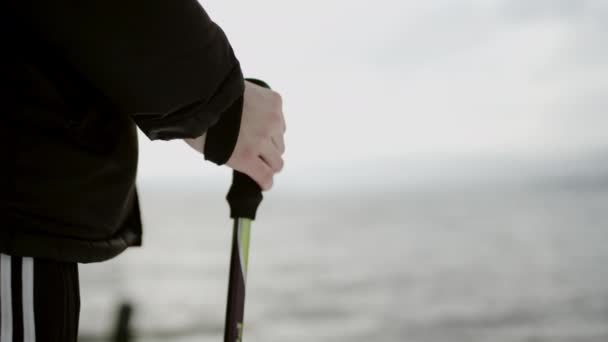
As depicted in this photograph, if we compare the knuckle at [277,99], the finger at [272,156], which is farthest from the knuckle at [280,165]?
the knuckle at [277,99]

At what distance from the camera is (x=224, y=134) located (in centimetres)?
97

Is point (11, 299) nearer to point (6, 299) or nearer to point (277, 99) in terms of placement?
point (6, 299)

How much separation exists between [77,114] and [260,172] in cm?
36

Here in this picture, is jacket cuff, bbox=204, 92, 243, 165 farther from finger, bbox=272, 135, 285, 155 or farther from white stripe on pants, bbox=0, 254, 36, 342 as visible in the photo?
white stripe on pants, bbox=0, 254, 36, 342

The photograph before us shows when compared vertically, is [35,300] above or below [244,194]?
below

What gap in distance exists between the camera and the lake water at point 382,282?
2802 cm

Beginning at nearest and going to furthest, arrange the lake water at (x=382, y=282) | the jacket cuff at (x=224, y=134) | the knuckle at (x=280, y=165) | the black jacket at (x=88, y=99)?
1. the black jacket at (x=88, y=99)
2. the jacket cuff at (x=224, y=134)
3. the knuckle at (x=280, y=165)
4. the lake water at (x=382, y=282)

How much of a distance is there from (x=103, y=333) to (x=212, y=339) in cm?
140

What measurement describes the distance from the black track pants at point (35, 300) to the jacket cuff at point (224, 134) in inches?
11.8

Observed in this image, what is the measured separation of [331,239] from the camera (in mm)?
79375

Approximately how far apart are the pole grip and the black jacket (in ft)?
0.70

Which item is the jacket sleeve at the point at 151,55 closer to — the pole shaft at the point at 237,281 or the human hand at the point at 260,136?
the human hand at the point at 260,136

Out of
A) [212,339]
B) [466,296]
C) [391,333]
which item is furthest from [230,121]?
[466,296]

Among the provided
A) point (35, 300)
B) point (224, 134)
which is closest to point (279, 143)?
point (224, 134)
